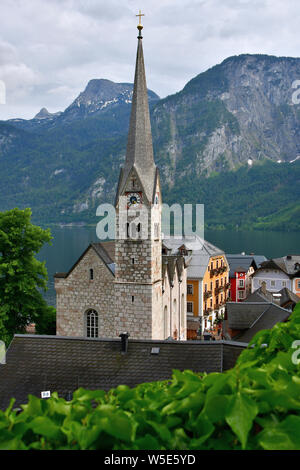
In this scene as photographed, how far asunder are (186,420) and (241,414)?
1.20 feet

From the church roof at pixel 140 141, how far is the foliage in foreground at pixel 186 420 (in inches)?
898

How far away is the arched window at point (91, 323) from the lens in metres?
26.9

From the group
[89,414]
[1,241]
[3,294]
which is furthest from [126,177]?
[89,414]

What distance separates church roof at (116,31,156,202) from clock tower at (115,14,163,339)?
55 millimetres

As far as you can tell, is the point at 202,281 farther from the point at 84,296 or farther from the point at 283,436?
the point at 283,436

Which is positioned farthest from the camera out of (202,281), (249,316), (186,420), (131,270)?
(202,281)

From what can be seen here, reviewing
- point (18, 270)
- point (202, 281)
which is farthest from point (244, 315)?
point (202, 281)

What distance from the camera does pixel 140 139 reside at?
26250 millimetres

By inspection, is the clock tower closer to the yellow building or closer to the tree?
the tree

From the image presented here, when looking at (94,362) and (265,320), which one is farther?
(265,320)

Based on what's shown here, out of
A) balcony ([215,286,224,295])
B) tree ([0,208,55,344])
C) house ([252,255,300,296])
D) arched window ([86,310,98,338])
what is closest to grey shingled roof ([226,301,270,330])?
arched window ([86,310,98,338])

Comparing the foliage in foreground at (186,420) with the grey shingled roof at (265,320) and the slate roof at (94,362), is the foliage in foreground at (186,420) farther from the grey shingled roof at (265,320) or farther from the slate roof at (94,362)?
the grey shingled roof at (265,320)

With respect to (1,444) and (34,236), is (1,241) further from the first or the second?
(1,444)

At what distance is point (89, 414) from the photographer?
230 centimetres
